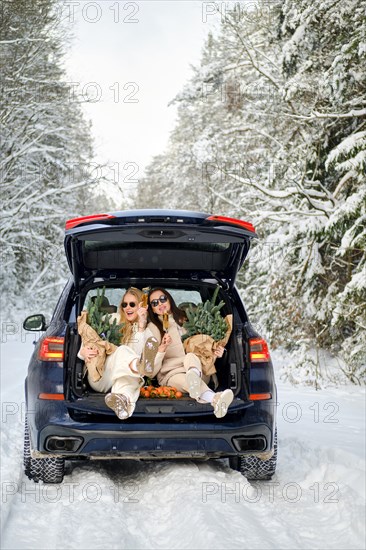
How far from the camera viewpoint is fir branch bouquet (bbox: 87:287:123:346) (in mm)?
5289

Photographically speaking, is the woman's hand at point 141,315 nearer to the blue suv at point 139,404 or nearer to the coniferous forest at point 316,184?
A: the blue suv at point 139,404

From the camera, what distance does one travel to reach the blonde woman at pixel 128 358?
15.6ft

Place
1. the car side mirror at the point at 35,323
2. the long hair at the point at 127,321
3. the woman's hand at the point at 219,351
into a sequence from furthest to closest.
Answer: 1. the car side mirror at the point at 35,323
2. the long hair at the point at 127,321
3. the woman's hand at the point at 219,351

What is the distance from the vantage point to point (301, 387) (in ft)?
39.2

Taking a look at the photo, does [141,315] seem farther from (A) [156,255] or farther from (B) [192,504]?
(B) [192,504]

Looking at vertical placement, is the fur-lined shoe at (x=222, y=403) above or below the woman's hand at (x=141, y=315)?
below

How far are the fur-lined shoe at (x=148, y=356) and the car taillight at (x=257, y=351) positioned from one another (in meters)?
0.83

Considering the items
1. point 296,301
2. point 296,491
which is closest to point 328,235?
point 296,301

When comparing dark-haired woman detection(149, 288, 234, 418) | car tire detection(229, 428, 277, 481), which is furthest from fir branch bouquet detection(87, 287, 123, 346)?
car tire detection(229, 428, 277, 481)

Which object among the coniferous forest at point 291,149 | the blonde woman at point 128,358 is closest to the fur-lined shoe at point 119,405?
the blonde woman at point 128,358

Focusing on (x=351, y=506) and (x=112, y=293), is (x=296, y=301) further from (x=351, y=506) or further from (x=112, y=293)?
(x=351, y=506)

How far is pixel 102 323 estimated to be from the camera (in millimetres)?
5453

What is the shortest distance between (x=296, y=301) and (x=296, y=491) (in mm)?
8400

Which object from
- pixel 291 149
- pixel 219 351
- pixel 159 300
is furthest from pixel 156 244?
pixel 291 149
